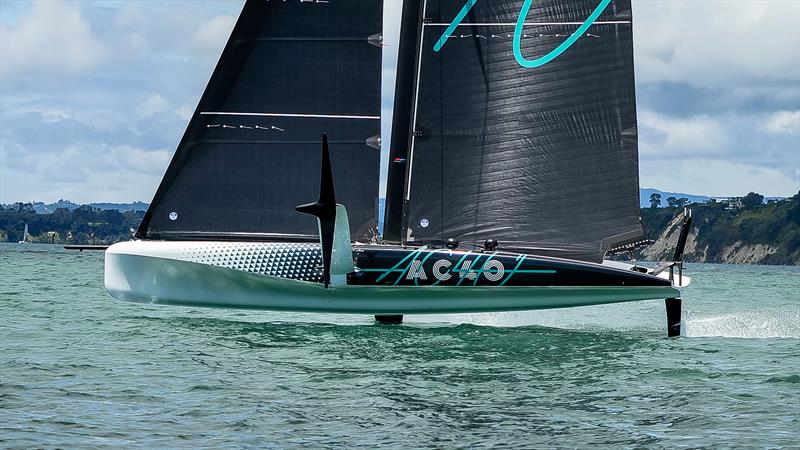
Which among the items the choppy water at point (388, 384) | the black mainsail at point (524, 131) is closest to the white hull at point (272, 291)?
the choppy water at point (388, 384)

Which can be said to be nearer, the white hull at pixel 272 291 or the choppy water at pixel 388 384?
the choppy water at pixel 388 384

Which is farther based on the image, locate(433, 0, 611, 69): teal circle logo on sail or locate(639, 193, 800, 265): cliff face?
locate(639, 193, 800, 265): cliff face

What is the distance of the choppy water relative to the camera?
11547 mm

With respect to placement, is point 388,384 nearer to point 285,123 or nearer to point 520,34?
point 285,123

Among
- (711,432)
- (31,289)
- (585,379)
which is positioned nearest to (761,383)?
(585,379)

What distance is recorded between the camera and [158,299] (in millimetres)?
19766

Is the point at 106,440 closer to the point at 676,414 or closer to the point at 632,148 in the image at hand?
the point at 676,414

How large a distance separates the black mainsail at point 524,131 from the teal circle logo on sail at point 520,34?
0.03 metres

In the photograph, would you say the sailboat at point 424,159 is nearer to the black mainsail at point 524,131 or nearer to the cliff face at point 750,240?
the black mainsail at point 524,131

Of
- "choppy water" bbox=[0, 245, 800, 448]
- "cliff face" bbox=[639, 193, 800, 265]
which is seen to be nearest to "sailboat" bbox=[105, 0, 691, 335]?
"choppy water" bbox=[0, 245, 800, 448]

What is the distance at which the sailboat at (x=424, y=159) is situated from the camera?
64.4ft

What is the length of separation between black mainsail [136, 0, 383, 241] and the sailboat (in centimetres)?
2

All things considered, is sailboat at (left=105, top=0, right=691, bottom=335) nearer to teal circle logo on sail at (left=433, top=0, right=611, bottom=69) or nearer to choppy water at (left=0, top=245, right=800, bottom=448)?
teal circle logo on sail at (left=433, top=0, right=611, bottom=69)

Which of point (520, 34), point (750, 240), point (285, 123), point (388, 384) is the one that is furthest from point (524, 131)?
Answer: point (750, 240)
